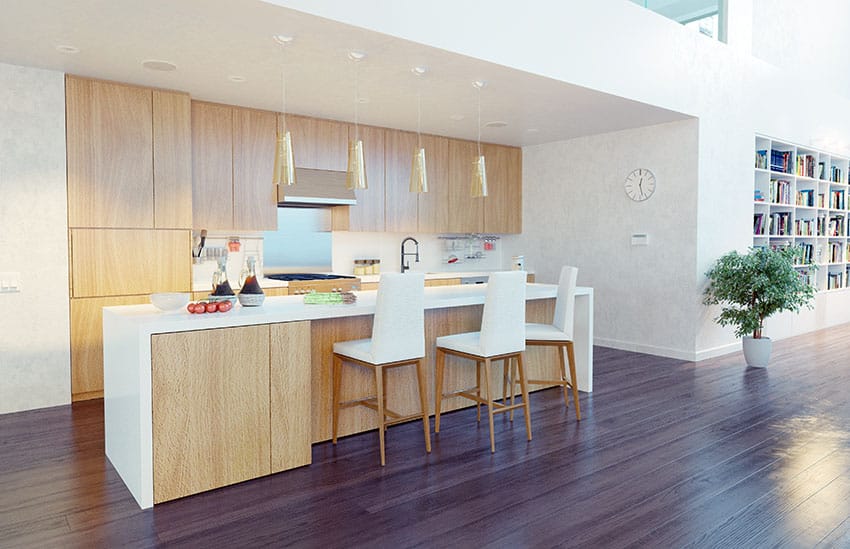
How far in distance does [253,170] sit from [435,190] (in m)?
2.29

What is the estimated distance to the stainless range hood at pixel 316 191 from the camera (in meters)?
5.81

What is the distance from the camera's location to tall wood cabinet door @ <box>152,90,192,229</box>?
15.8 feet

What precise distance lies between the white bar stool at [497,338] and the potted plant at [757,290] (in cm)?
312

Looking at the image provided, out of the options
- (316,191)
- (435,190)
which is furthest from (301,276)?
(435,190)

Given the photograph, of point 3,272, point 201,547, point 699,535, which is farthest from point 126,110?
point 699,535

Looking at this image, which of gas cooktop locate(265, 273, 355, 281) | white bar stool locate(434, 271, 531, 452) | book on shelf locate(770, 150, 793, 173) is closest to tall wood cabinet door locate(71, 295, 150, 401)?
gas cooktop locate(265, 273, 355, 281)

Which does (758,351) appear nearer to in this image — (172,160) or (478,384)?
(478,384)

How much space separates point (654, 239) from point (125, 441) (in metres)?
5.34

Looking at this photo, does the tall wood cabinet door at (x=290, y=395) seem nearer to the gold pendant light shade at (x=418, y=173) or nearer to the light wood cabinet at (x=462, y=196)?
the gold pendant light shade at (x=418, y=173)

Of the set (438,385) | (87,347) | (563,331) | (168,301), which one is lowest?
(438,385)

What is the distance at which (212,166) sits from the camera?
5348 mm

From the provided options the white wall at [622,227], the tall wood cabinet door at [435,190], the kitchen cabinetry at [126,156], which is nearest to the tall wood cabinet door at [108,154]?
the kitchen cabinetry at [126,156]

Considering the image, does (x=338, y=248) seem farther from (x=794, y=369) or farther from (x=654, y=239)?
(x=794, y=369)

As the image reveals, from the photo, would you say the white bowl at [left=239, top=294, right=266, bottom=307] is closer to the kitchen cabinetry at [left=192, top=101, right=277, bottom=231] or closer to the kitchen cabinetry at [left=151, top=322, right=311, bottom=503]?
the kitchen cabinetry at [left=151, top=322, right=311, bottom=503]
